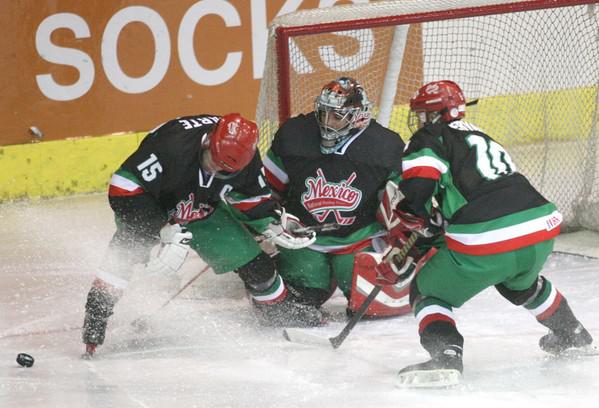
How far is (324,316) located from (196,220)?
0.66 meters

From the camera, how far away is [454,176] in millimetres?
3713

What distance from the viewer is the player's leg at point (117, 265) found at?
13.5 feet

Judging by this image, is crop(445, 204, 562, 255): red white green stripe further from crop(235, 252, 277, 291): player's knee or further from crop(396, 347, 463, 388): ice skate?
crop(235, 252, 277, 291): player's knee

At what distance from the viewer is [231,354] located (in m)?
4.18

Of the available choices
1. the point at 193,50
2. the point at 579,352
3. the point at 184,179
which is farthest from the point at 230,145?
the point at 193,50

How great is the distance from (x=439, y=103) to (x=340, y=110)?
560 mm

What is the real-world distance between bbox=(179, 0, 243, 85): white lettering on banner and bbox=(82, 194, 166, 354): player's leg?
2.74 meters

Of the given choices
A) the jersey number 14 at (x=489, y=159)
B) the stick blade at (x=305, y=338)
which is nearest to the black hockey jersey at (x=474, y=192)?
the jersey number 14 at (x=489, y=159)

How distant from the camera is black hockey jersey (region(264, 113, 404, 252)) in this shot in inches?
182

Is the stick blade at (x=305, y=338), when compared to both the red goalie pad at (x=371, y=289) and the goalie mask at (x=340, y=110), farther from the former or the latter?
the goalie mask at (x=340, y=110)

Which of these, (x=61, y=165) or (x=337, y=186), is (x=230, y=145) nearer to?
(x=337, y=186)

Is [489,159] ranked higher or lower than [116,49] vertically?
higher

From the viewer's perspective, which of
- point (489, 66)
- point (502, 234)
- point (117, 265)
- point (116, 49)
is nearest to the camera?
point (502, 234)

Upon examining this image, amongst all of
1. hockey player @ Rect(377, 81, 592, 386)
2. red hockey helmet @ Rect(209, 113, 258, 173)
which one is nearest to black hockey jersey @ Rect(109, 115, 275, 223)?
red hockey helmet @ Rect(209, 113, 258, 173)
